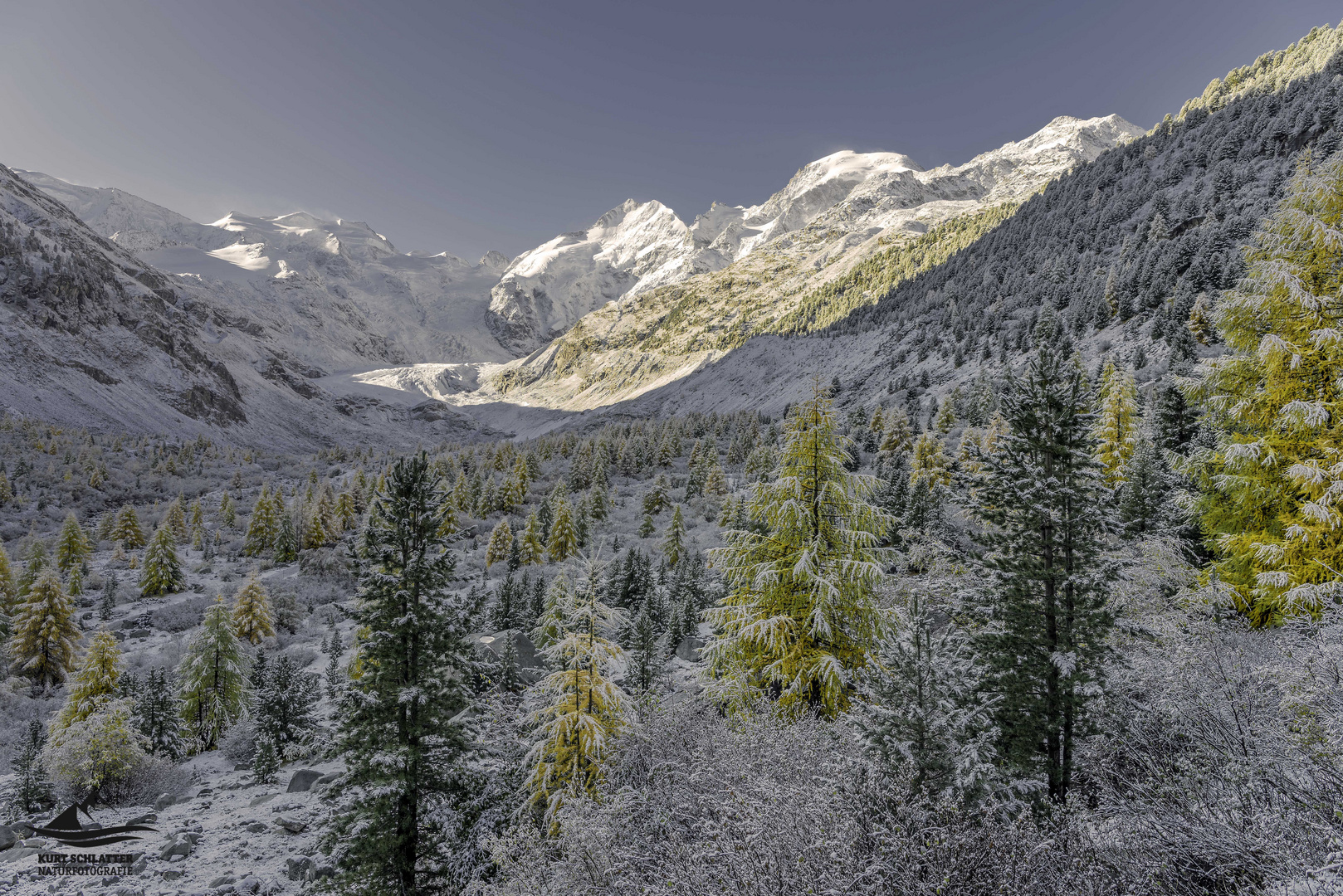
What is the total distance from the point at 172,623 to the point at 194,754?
23.9m

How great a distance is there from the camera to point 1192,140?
10481 centimetres

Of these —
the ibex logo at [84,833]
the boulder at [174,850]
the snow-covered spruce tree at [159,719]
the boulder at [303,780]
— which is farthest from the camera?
the snow-covered spruce tree at [159,719]

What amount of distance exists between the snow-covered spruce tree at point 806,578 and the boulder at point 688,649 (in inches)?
717

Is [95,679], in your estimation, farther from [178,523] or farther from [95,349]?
[95,349]

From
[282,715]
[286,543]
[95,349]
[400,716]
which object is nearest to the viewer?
[400,716]

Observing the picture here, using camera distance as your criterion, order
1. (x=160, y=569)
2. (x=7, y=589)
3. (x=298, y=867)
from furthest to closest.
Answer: (x=160, y=569)
(x=7, y=589)
(x=298, y=867)

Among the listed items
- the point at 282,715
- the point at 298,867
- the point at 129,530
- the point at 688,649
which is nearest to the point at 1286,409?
the point at 298,867

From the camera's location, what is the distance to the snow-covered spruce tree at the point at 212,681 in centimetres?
2345

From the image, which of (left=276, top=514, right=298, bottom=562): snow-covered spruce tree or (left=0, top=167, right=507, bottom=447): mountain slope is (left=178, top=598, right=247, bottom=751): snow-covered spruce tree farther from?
(left=0, top=167, right=507, bottom=447): mountain slope

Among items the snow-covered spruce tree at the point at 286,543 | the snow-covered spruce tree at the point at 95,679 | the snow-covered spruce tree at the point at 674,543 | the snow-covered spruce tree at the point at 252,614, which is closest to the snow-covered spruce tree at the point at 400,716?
the snow-covered spruce tree at the point at 95,679

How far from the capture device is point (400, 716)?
10.3m

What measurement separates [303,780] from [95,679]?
1179 centimetres

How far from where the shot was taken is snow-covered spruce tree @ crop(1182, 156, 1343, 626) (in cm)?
954

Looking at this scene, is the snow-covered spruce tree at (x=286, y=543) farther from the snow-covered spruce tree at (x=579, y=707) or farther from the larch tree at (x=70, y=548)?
the snow-covered spruce tree at (x=579, y=707)
